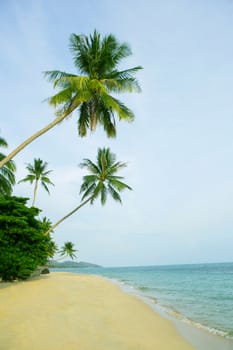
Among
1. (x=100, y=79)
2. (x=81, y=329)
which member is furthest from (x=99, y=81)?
(x=81, y=329)

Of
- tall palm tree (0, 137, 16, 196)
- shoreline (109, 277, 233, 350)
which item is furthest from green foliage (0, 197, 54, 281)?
shoreline (109, 277, 233, 350)

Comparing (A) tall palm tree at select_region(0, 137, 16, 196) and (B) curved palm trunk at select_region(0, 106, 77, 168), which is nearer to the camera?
(B) curved palm trunk at select_region(0, 106, 77, 168)

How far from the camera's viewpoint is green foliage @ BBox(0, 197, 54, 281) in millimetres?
14141

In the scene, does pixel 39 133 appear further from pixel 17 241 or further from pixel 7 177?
pixel 7 177

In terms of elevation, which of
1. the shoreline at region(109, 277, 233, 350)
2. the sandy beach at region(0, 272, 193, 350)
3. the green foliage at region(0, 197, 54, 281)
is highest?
the green foliage at region(0, 197, 54, 281)

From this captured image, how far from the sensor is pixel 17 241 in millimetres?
14820

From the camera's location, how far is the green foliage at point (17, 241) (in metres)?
14.1

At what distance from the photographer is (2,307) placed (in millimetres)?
7734

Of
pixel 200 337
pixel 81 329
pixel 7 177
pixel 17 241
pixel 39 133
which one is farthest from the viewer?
pixel 7 177

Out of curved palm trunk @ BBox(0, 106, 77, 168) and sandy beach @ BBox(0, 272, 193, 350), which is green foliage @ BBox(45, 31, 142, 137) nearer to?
curved palm trunk @ BBox(0, 106, 77, 168)

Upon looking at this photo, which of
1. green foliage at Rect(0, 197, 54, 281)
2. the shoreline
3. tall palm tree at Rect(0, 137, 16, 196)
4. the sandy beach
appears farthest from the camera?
tall palm tree at Rect(0, 137, 16, 196)

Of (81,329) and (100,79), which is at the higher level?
(100,79)

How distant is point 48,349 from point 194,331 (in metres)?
3.93

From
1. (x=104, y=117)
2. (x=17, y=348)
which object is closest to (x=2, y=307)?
(x=17, y=348)
